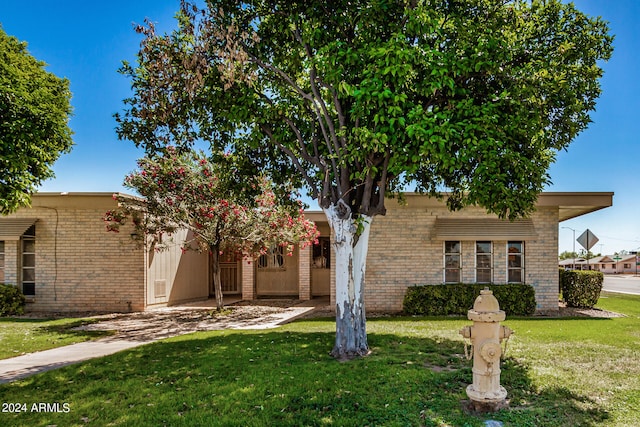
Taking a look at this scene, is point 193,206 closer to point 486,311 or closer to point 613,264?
point 486,311

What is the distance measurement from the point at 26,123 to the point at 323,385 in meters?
7.57

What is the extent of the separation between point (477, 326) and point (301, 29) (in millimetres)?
5192

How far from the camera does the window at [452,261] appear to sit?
42.2ft

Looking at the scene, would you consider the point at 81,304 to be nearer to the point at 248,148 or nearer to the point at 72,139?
the point at 72,139

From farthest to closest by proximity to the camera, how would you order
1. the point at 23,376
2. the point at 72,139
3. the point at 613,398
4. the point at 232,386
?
the point at 72,139 → the point at 23,376 → the point at 232,386 → the point at 613,398

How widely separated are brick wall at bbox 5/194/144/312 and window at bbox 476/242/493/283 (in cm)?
1039

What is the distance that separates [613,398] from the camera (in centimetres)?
518

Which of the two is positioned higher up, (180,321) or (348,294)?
(348,294)

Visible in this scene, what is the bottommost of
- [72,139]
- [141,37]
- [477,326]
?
[477,326]

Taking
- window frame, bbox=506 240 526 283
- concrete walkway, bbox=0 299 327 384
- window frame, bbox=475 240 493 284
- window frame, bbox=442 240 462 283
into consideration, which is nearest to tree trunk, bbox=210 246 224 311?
concrete walkway, bbox=0 299 327 384

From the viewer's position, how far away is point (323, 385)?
18.2 feet

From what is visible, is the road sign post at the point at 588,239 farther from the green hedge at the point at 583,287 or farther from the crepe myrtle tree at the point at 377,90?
the crepe myrtle tree at the point at 377,90

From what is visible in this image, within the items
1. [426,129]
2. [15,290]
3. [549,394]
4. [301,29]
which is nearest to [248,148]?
[301,29]

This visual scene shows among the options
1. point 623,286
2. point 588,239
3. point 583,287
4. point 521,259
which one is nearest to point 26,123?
point 521,259
